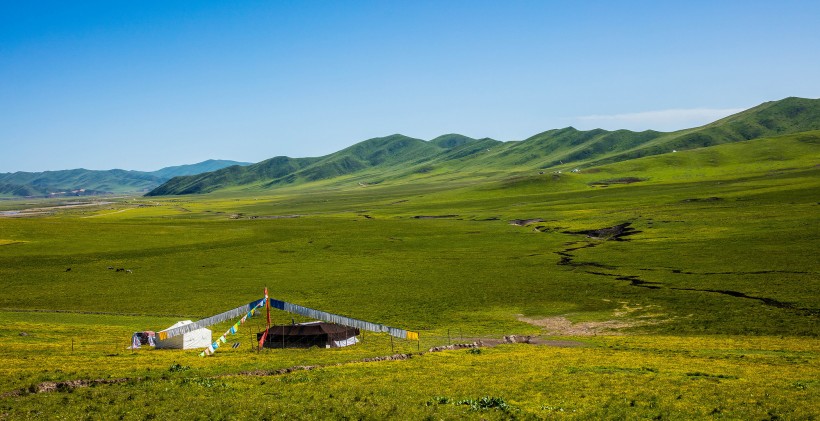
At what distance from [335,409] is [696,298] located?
172ft

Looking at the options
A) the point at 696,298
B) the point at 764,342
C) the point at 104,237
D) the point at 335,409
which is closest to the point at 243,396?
the point at 335,409

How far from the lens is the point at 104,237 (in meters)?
129

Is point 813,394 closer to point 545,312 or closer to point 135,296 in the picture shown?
point 545,312

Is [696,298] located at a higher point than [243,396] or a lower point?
lower

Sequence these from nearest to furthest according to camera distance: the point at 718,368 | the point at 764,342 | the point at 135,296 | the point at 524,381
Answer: the point at 524,381 < the point at 718,368 < the point at 764,342 < the point at 135,296

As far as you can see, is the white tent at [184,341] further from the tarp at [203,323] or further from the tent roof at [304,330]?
the tent roof at [304,330]

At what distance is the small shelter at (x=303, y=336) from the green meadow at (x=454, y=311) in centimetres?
195

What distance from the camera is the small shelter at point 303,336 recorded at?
43094 millimetres

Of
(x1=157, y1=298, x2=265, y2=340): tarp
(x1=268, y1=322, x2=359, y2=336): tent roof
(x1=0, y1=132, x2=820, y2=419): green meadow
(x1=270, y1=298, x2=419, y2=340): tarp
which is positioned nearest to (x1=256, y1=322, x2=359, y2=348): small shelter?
(x1=268, y1=322, x2=359, y2=336): tent roof

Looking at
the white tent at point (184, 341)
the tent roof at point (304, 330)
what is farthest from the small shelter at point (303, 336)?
the white tent at point (184, 341)

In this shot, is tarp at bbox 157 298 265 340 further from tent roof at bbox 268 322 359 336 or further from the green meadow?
tent roof at bbox 268 322 359 336

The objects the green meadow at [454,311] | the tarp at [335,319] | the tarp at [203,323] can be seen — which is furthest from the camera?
the tarp at [203,323]

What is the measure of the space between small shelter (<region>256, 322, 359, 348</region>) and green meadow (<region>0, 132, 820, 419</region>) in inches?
76.9

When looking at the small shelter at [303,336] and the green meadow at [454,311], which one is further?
the small shelter at [303,336]
